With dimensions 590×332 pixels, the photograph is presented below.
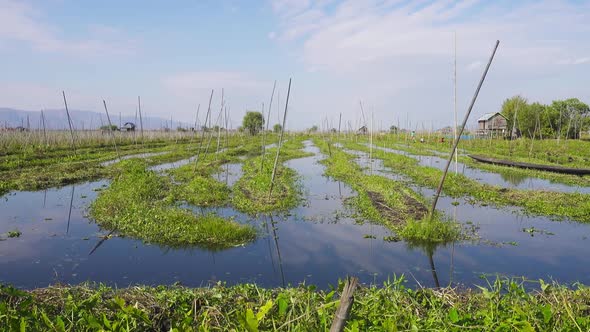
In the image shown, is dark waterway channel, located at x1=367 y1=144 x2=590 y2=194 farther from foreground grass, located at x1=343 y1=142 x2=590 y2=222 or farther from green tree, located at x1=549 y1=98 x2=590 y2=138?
green tree, located at x1=549 y1=98 x2=590 y2=138

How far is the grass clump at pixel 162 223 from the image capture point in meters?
8.02

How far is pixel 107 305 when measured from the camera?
126 inches

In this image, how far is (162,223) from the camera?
860 cm

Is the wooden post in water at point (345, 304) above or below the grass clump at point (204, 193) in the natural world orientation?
above

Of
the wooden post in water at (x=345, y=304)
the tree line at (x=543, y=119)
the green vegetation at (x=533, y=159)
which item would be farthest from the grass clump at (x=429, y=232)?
the tree line at (x=543, y=119)

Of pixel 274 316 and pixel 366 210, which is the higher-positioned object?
pixel 274 316

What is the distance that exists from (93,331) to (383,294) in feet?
7.97

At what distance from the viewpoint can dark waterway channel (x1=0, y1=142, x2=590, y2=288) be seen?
646 cm

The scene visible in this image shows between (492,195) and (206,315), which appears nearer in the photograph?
(206,315)

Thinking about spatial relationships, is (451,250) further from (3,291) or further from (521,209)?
(3,291)

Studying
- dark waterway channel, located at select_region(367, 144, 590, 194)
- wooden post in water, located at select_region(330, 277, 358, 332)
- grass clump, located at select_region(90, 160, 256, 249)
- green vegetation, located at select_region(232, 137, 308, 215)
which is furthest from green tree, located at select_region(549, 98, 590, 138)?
wooden post in water, located at select_region(330, 277, 358, 332)

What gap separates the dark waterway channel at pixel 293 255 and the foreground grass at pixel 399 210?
45 centimetres

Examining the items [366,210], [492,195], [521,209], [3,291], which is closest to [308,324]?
[3,291]

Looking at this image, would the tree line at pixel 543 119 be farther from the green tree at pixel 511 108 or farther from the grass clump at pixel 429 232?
the grass clump at pixel 429 232
